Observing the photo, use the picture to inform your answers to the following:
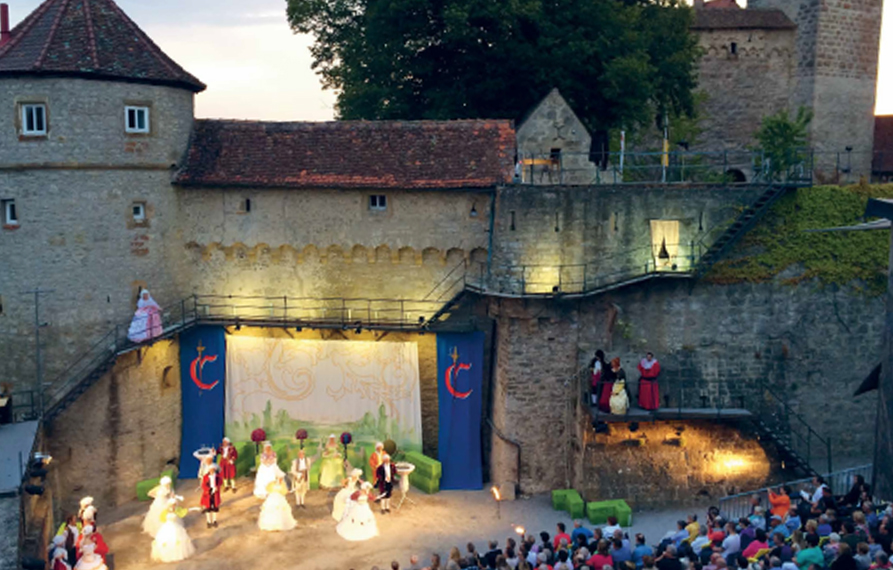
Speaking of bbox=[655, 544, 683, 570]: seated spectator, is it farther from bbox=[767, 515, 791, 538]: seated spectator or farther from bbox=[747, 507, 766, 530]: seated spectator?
bbox=[747, 507, 766, 530]: seated spectator

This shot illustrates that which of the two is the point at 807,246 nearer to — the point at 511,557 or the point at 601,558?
the point at 601,558

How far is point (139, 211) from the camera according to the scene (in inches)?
1117

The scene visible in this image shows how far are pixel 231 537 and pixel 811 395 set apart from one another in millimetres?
16399

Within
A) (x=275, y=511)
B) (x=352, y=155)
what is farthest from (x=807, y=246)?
(x=275, y=511)

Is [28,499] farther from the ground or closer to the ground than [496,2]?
closer to the ground

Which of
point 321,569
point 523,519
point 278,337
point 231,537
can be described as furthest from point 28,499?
point 523,519

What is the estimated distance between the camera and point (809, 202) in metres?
27.4

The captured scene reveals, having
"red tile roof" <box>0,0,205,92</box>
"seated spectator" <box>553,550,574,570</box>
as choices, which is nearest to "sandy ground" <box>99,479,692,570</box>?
"seated spectator" <box>553,550,574,570</box>

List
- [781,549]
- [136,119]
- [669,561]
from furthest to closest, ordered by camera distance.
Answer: [136,119], [669,561], [781,549]

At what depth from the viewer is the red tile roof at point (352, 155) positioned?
28.1 meters

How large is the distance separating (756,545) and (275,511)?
41.6 ft

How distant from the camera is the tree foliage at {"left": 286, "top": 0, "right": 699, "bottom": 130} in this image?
111 feet

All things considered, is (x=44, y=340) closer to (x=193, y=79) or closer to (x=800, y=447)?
(x=193, y=79)

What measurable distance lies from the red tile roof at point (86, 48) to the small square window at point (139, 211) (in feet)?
11.5
